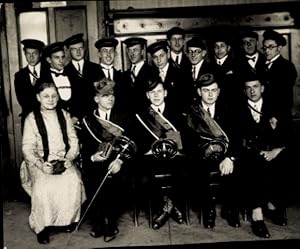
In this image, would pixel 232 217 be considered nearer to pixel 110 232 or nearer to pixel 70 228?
pixel 110 232

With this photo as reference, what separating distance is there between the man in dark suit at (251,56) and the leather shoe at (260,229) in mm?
932

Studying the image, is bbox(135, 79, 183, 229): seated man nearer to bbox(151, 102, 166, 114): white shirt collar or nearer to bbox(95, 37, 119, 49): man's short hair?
bbox(151, 102, 166, 114): white shirt collar

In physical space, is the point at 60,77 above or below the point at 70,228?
above

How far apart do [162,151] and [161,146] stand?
30 millimetres

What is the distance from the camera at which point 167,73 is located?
3004mm

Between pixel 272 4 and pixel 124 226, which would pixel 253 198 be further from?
pixel 272 4

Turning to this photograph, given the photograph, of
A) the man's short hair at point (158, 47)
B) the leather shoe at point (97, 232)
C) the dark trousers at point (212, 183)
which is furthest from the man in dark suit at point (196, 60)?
the leather shoe at point (97, 232)

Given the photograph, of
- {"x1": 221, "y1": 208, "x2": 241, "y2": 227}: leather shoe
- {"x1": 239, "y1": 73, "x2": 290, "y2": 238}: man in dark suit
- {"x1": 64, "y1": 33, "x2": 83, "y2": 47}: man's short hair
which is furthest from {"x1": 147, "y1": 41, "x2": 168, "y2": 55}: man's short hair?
{"x1": 221, "y1": 208, "x2": 241, "y2": 227}: leather shoe

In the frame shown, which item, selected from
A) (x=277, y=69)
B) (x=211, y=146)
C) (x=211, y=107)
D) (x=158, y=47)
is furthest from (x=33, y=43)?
(x=277, y=69)

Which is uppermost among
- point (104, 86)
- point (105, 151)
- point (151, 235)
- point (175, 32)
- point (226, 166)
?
point (175, 32)

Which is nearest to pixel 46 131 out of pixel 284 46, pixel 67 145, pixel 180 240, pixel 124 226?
pixel 67 145

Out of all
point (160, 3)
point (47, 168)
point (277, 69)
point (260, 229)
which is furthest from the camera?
point (160, 3)

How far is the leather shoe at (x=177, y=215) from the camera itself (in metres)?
2.74

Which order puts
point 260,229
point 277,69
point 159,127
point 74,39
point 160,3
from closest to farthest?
point 260,229, point 159,127, point 277,69, point 74,39, point 160,3
